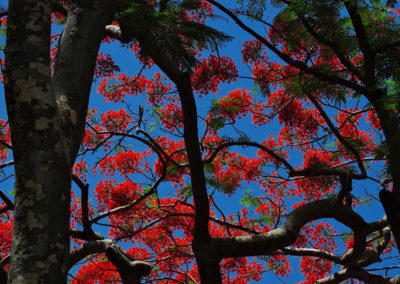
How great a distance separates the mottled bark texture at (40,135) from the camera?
1829 millimetres

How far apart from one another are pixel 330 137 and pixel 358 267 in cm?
161

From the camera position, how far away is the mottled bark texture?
6.00ft

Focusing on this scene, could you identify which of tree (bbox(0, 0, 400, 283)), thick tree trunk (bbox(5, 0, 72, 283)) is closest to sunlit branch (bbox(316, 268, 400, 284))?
tree (bbox(0, 0, 400, 283))

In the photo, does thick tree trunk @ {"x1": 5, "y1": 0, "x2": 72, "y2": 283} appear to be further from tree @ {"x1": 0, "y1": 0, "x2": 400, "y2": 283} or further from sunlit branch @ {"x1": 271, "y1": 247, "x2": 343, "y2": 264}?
sunlit branch @ {"x1": 271, "y1": 247, "x2": 343, "y2": 264}

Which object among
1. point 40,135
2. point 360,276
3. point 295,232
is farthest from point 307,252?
point 40,135

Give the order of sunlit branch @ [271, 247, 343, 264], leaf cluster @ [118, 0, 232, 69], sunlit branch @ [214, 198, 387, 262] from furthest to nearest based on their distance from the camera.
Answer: sunlit branch @ [271, 247, 343, 264], sunlit branch @ [214, 198, 387, 262], leaf cluster @ [118, 0, 232, 69]

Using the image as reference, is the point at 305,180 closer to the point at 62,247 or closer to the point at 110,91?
the point at 110,91

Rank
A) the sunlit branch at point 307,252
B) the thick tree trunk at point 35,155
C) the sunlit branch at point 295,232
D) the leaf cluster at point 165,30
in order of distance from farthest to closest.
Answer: the sunlit branch at point 307,252 < the sunlit branch at point 295,232 < the leaf cluster at point 165,30 < the thick tree trunk at point 35,155

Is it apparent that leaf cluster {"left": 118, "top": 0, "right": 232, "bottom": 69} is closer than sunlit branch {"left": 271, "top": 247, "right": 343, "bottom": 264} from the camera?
Yes

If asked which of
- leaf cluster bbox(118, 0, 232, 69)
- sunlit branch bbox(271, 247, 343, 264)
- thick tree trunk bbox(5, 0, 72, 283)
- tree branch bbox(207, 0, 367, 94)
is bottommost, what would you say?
thick tree trunk bbox(5, 0, 72, 283)

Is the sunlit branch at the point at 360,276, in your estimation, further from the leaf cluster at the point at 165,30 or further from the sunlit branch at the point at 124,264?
the leaf cluster at the point at 165,30

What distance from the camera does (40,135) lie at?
78.4 inches

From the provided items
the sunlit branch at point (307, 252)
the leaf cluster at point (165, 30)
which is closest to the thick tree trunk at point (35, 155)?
the leaf cluster at point (165, 30)

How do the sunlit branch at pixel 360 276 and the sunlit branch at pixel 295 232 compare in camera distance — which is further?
the sunlit branch at pixel 360 276
